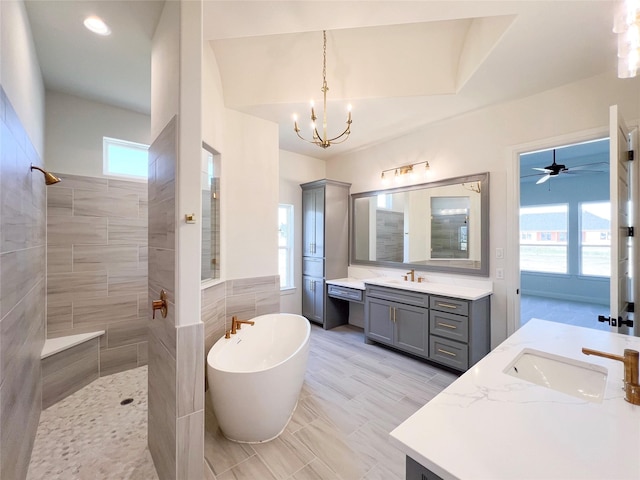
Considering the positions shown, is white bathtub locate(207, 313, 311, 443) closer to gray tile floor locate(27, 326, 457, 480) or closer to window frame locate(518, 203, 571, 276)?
gray tile floor locate(27, 326, 457, 480)

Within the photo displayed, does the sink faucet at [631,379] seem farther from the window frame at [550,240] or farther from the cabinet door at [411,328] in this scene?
the window frame at [550,240]

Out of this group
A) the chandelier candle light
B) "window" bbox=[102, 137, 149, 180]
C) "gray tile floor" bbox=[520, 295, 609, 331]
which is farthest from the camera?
"gray tile floor" bbox=[520, 295, 609, 331]

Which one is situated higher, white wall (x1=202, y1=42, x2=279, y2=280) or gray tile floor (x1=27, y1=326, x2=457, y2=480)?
white wall (x1=202, y1=42, x2=279, y2=280)

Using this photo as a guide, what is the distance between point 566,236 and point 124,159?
830cm

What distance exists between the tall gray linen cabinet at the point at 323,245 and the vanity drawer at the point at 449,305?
1.66 m

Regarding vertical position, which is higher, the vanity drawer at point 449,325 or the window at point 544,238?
the window at point 544,238

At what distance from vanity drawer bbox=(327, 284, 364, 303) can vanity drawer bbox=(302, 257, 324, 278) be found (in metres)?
0.27

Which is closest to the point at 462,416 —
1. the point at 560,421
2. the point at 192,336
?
the point at 560,421

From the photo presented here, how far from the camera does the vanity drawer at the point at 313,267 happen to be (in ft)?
13.5

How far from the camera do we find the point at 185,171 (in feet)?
4.54

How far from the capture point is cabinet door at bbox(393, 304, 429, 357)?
9.62 feet

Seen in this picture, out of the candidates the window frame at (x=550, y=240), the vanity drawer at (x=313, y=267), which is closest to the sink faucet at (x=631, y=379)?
the vanity drawer at (x=313, y=267)

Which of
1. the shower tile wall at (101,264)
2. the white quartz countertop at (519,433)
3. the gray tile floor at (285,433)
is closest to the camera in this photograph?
the white quartz countertop at (519,433)

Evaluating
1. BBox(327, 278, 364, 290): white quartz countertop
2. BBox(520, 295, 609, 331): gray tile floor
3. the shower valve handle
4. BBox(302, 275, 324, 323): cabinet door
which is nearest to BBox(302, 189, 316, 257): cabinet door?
BBox(302, 275, 324, 323): cabinet door
